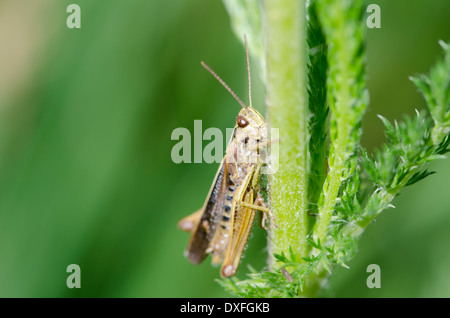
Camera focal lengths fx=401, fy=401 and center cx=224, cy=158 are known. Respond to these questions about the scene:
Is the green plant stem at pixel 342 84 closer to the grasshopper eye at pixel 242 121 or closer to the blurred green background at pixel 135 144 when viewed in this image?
the grasshopper eye at pixel 242 121

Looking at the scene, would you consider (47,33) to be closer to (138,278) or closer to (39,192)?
(39,192)

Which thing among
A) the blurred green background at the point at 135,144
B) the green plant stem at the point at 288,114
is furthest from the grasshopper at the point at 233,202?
the green plant stem at the point at 288,114

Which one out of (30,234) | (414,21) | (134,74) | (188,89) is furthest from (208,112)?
(414,21)

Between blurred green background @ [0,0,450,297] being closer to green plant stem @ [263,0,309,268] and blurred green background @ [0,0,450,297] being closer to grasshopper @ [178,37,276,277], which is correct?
grasshopper @ [178,37,276,277]

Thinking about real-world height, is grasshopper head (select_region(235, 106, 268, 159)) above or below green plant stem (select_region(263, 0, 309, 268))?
above

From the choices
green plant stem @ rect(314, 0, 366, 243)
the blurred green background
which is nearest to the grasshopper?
the blurred green background
